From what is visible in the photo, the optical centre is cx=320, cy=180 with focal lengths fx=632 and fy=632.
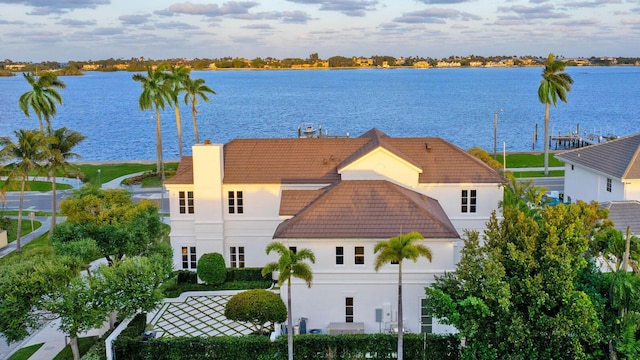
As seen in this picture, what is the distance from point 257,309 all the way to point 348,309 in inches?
218

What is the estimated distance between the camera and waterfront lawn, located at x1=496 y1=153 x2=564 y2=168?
3051 inches

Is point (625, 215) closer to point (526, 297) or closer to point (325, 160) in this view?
point (526, 297)

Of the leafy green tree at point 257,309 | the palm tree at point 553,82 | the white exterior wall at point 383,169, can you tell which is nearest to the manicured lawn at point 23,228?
the white exterior wall at point 383,169

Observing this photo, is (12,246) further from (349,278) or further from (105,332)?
(349,278)

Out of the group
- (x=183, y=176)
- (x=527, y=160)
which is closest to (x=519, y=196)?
(x=183, y=176)

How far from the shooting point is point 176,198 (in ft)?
142

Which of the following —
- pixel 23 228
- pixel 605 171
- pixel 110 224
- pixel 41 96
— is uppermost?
pixel 41 96

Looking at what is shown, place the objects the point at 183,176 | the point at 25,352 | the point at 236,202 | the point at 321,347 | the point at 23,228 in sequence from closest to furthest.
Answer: the point at 321,347 → the point at 25,352 → the point at 183,176 → the point at 236,202 → the point at 23,228

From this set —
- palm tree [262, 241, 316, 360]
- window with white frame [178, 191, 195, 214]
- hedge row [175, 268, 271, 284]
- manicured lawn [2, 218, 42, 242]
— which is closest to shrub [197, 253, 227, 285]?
hedge row [175, 268, 271, 284]

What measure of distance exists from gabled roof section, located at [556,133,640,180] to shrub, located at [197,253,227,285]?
29.0 meters

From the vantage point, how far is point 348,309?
33719mm

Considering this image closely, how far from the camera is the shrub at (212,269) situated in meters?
38.9

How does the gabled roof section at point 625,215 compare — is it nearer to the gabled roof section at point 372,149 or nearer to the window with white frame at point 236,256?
the gabled roof section at point 372,149

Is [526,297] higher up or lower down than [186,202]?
lower down
